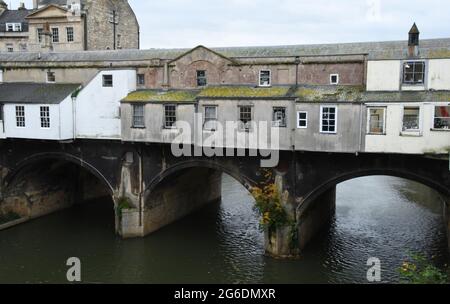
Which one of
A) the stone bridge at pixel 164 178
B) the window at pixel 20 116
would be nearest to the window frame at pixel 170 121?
the stone bridge at pixel 164 178

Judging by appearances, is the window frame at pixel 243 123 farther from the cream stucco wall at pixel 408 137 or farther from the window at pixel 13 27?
the window at pixel 13 27

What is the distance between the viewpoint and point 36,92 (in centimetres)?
3547

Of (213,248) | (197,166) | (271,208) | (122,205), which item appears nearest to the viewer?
(271,208)

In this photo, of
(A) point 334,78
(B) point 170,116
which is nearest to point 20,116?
(B) point 170,116

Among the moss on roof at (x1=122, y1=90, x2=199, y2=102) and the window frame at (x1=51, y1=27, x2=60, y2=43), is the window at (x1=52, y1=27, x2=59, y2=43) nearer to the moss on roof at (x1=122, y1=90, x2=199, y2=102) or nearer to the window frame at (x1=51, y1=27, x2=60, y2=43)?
the window frame at (x1=51, y1=27, x2=60, y2=43)

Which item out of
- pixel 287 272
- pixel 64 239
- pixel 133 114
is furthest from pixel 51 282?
pixel 287 272

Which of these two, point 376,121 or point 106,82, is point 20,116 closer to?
point 106,82

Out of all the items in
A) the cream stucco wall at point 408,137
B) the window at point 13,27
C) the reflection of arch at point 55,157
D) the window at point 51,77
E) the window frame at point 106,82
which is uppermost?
the window at point 13,27

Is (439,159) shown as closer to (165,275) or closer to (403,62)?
(403,62)

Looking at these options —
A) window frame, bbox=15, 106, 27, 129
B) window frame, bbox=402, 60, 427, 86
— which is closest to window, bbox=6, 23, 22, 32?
window frame, bbox=15, 106, 27, 129

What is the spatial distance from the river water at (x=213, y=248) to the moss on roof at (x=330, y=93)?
394 inches

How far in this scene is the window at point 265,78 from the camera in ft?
100

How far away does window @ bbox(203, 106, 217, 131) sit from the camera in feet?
98.0

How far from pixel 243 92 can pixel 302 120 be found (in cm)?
421
